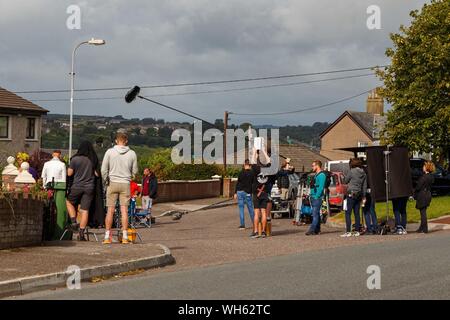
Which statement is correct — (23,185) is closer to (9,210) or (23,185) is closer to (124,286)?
(9,210)

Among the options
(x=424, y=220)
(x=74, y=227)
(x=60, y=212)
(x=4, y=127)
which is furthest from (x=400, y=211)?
(x=4, y=127)

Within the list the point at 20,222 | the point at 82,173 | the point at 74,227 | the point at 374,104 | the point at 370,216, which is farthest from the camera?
the point at 374,104

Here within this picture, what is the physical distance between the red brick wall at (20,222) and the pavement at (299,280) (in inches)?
108

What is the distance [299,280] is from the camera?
10141 millimetres

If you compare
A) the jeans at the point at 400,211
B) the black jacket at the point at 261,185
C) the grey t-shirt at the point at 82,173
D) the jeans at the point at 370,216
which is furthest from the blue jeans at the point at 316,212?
the grey t-shirt at the point at 82,173

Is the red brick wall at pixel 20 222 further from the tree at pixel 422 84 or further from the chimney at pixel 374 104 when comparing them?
the chimney at pixel 374 104

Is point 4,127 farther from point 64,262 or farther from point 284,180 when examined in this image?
point 64,262

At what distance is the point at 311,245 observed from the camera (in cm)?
1625

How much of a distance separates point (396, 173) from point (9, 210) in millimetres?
10694

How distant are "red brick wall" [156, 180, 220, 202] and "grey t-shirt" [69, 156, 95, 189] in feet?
80.7

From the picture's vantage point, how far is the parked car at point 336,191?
28.8 metres

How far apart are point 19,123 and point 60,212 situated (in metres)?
36.3

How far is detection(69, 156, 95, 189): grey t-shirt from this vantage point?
47.0 ft
